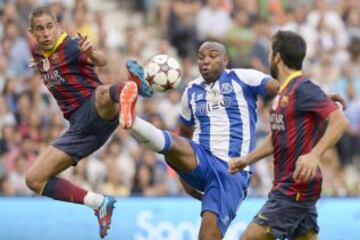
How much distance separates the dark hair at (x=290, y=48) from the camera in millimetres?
9641

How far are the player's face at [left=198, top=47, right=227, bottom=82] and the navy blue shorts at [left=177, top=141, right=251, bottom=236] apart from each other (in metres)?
0.70

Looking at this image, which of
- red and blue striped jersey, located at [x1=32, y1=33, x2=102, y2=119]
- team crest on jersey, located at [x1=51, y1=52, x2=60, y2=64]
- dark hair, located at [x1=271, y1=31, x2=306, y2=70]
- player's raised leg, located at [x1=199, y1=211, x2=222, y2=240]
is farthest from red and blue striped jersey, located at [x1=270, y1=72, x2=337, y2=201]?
team crest on jersey, located at [x1=51, y1=52, x2=60, y2=64]

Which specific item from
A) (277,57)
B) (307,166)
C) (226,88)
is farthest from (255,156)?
(226,88)

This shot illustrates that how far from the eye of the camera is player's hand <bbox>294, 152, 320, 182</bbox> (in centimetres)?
907

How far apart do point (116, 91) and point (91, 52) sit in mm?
501

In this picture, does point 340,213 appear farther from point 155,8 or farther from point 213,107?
point 155,8

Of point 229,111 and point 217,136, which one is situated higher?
point 229,111

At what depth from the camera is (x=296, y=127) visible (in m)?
9.55

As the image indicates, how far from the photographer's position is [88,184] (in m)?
16.0

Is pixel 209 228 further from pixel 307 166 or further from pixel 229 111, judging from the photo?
pixel 307 166

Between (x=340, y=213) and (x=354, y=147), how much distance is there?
346cm

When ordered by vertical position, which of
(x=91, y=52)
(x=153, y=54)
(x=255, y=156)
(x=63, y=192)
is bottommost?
(x=63, y=192)

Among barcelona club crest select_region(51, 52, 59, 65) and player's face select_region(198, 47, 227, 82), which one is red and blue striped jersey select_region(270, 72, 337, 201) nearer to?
player's face select_region(198, 47, 227, 82)

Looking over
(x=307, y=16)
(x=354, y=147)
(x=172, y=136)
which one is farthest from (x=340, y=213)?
(x=307, y=16)
